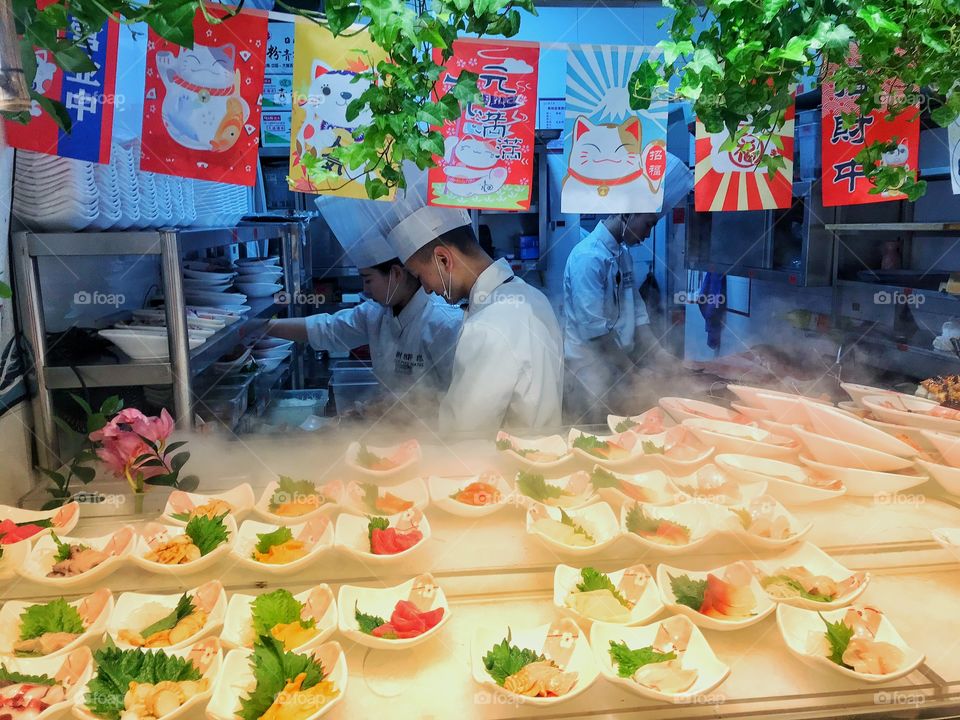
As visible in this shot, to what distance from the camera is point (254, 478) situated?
6.73 ft

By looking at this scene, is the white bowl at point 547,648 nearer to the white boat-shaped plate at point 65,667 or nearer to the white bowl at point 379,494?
the white bowl at point 379,494

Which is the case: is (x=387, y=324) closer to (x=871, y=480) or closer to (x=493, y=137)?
(x=493, y=137)

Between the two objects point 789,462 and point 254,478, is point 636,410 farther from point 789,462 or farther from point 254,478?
point 254,478

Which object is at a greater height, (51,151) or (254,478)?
(51,151)

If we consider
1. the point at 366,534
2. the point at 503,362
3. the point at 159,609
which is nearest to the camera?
the point at 159,609

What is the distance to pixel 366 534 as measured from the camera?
5.60 feet

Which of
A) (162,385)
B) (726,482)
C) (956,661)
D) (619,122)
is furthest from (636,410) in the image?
(956,661)

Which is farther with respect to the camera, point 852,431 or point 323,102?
point 323,102

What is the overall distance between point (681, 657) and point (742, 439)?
3.12 feet

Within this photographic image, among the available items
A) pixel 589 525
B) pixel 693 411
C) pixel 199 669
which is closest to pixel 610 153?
pixel 693 411

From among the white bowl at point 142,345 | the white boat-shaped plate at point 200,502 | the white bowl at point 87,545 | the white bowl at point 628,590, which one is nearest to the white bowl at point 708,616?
the white bowl at point 628,590

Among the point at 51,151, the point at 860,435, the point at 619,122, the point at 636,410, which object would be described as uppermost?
the point at 619,122

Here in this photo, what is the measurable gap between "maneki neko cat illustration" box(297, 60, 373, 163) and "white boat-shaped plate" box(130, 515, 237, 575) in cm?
122

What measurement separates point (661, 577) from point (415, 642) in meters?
0.53
